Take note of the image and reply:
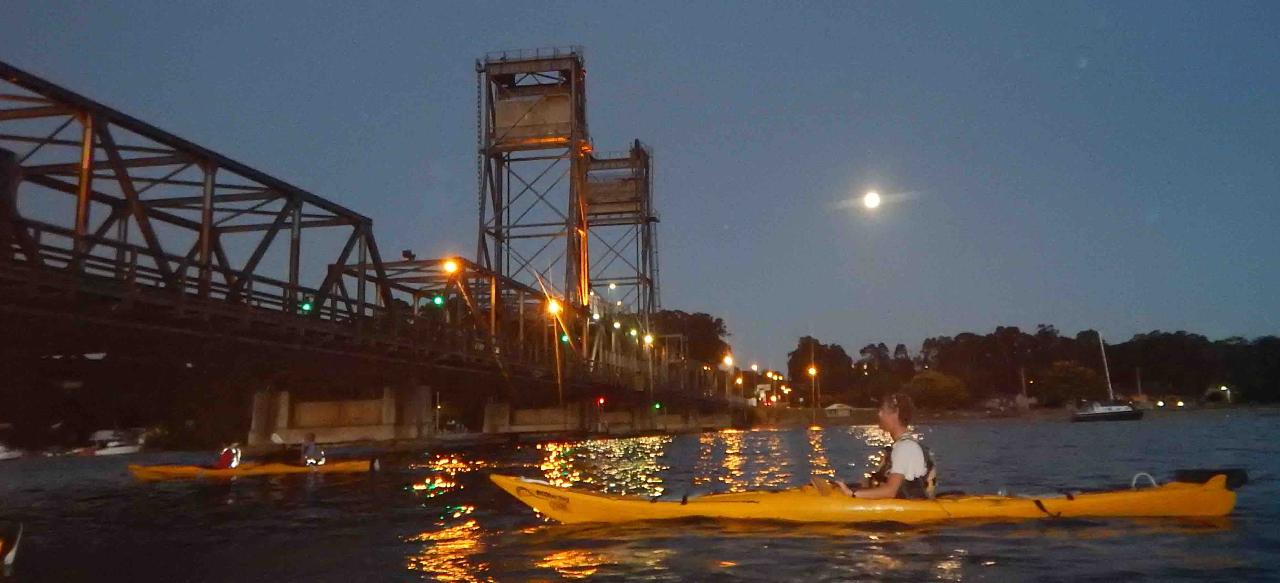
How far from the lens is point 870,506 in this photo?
39.8ft

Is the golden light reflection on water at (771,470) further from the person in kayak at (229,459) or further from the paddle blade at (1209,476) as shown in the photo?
the person in kayak at (229,459)

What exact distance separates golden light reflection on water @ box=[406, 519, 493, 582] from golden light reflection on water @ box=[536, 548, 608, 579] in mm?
736

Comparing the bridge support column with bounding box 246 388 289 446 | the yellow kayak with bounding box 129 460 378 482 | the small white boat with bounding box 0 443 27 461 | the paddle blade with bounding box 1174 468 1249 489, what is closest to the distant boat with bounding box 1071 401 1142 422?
the bridge support column with bounding box 246 388 289 446

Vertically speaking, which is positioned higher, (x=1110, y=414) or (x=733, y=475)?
(x=1110, y=414)

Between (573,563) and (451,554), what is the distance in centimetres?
191

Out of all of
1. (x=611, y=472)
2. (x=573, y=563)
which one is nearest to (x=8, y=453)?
(x=611, y=472)

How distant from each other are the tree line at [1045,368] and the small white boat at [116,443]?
79905 millimetres

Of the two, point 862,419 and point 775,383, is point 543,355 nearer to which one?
point 862,419

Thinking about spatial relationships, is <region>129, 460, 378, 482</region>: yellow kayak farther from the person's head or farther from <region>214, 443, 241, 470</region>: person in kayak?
the person's head

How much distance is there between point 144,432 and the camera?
73.6 metres

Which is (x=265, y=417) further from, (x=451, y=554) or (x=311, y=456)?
(x=451, y=554)

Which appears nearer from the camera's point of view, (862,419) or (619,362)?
(619,362)

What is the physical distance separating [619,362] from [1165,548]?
65829 mm

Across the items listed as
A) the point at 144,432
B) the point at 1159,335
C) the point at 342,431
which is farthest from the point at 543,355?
the point at 1159,335
